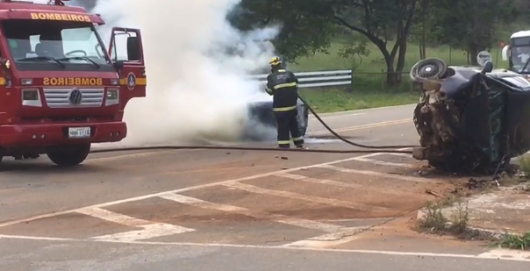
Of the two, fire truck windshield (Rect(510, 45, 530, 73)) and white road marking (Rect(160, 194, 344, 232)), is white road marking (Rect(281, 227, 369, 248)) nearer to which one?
white road marking (Rect(160, 194, 344, 232))

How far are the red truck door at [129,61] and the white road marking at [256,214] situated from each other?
366cm

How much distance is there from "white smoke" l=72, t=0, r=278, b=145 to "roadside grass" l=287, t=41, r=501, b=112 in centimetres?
1001

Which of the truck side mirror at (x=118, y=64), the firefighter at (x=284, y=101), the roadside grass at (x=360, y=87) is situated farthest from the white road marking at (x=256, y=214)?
the roadside grass at (x=360, y=87)

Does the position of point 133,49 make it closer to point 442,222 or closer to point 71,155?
point 71,155

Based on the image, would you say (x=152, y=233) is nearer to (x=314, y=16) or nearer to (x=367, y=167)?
(x=367, y=167)

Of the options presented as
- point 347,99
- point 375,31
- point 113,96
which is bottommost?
point 347,99

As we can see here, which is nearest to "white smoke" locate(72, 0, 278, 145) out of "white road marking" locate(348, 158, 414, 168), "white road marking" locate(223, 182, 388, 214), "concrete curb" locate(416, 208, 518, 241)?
"white road marking" locate(348, 158, 414, 168)

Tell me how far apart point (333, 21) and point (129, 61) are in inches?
Answer: 1083

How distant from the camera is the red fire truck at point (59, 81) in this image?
1310 centimetres

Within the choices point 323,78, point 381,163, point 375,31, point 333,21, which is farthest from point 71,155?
point 375,31

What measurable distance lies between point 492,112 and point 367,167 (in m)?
2.21

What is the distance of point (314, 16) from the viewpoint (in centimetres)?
4006

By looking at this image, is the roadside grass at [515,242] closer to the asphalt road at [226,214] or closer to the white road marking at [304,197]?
the asphalt road at [226,214]

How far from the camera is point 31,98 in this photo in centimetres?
1313
